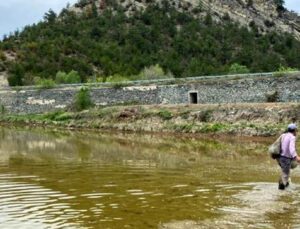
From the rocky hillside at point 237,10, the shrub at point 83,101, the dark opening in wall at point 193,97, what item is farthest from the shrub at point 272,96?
the rocky hillside at point 237,10

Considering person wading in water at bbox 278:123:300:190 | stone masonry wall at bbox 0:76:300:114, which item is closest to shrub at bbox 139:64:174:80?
stone masonry wall at bbox 0:76:300:114

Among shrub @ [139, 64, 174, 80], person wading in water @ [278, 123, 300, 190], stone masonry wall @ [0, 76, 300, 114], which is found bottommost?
person wading in water @ [278, 123, 300, 190]

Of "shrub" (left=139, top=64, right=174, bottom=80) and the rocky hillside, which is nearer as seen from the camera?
"shrub" (left=139, top=64, right=174, bottom=80)

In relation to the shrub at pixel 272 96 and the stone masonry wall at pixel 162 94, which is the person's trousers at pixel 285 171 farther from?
the shrub at pixel 272 96

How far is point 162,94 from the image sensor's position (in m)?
51.6

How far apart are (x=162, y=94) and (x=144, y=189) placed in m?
36.2

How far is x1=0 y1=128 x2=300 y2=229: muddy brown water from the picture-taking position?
11742 mm

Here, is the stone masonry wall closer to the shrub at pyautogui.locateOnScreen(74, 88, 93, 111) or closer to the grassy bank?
the shrub at pyautogui.locateOnScreen(74, 88, 93, 111)

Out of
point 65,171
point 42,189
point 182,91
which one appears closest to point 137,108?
point 182,91

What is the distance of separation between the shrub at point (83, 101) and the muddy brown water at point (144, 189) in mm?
24121

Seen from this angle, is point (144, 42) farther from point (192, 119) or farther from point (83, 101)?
point (192, 119)

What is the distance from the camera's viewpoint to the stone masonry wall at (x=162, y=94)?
45781 millimetres

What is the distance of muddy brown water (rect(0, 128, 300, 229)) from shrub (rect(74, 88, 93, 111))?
2412 cm

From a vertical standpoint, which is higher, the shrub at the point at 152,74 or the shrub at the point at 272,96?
the shrub at the point at 152,74
